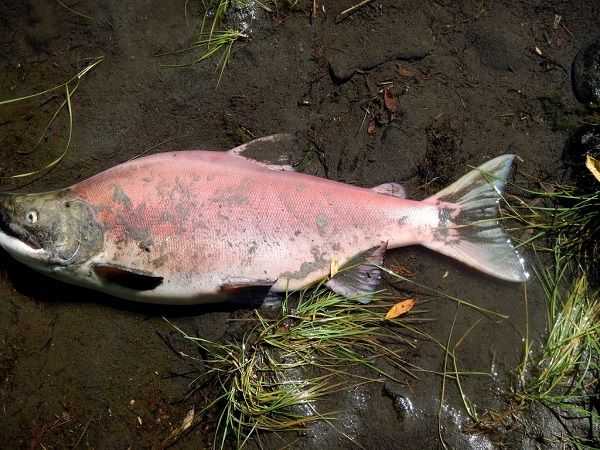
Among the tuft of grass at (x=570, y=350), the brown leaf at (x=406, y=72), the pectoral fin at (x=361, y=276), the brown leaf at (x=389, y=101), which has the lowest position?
the tuft of grass at (x=570, y=350)

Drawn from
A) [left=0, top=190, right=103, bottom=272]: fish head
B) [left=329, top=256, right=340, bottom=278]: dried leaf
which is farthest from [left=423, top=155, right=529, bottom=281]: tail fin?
[left=0, top=190, right=103, bottom=272]: fish head

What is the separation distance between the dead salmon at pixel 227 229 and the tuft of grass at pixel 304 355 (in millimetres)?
221

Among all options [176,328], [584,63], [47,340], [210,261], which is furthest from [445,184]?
[47,340]

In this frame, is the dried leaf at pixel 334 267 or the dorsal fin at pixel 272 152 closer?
the dried leaf at pixel 334 267

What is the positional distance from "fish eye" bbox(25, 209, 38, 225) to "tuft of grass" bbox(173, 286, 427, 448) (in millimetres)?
1282

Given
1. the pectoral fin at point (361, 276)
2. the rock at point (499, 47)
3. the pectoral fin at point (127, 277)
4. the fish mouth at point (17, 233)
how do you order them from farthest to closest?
the rock at point (499, 47) → the pectoral fin at point (361, 276) → the fish mouth at point (17, 233) → the pectoral fin at point (127, 277)

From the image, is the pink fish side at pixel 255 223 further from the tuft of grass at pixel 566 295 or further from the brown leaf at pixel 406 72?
the brown leaf at pixel 406 72

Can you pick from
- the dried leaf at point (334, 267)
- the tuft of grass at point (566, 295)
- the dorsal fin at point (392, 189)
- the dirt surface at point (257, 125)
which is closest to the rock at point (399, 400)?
the dirt surface at point (257, 125)

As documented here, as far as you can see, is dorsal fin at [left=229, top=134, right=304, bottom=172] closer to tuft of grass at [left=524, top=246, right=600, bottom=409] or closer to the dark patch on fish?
the dark patch on fish

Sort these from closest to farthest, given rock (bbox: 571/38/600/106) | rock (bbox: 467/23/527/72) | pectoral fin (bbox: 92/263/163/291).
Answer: pectoral fin (bbox: 92/263/163/291) → rock (bbox: 571/38/600/106) → rock (bbox: 467/23/527/72)

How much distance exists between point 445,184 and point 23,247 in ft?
10.1

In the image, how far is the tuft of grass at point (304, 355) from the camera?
136 inches

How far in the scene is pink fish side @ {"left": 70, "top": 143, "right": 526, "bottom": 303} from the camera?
128 inches

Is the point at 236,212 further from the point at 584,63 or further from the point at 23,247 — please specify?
the point at 584,63
